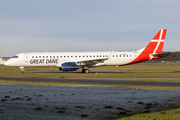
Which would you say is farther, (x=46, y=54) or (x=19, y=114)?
(x=46, y=54)

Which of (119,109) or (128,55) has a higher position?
(128,55)

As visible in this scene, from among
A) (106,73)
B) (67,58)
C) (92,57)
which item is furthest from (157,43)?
(67,58)

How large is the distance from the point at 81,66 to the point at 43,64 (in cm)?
765

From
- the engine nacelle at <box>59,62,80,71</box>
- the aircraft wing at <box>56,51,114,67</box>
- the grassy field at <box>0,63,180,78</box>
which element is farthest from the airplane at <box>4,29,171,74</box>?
the grassy field at <box>0,63,180,78</box>

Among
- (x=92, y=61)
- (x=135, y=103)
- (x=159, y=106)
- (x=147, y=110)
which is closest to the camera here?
(x=147, y=110)

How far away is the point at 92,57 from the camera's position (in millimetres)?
48938

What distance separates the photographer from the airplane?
48031 millimetres

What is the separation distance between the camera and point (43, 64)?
48781mm

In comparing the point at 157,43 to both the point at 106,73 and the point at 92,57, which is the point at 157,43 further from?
the point at 92,57

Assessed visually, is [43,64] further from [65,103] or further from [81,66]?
[65,103]

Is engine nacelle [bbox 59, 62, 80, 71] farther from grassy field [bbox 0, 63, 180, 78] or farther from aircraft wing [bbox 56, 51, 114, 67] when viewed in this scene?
grassy field [bbox 0, 63, 180, 78]

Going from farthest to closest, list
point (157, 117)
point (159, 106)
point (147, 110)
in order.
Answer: point (159, 106) < point (147, 110) < point (157, 117)

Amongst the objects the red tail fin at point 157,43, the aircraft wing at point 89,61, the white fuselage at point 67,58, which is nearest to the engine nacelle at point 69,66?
the aircraft wing at point 89,61

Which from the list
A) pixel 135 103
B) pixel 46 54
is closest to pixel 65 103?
pixel 135 103
